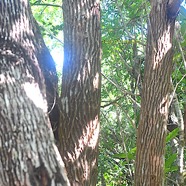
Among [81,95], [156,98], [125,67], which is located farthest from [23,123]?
[125,67]

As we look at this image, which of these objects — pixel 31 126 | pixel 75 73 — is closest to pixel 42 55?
pixel 75 73

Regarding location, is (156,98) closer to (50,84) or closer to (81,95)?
(81,95)

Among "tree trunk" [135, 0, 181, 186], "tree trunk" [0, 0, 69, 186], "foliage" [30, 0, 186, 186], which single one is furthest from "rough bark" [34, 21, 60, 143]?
"foliage" [30, 0, 186, 186]

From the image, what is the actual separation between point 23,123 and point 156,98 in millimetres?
1588

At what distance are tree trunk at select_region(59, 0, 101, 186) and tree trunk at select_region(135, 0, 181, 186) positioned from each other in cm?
52

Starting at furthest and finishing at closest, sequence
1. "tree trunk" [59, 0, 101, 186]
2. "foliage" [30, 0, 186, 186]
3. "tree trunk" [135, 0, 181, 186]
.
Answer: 1. "foliage" [30, 0, 186, 186]
2. "tree trunk" [135, 0, 181, 186]
3. "tree trunk" [59, 0, 101, 186]

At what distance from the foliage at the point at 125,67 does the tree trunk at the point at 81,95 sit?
882mm

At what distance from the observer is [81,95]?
8.88 feet

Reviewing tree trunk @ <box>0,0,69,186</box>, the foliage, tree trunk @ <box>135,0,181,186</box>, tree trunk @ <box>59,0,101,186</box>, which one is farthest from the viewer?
the foliage

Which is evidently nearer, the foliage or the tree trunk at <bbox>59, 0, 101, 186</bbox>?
the tree trunk at <bbox>59, 0, 101, 186</bbox>

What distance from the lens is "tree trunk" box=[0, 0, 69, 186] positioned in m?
1.62

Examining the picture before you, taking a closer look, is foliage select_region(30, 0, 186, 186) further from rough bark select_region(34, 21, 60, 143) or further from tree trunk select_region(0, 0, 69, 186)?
tree trunk select_region(0, 0, 69, 186)

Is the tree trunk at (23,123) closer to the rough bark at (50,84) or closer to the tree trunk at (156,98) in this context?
the rough bark at (50,84)

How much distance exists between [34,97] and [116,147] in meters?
4.88
